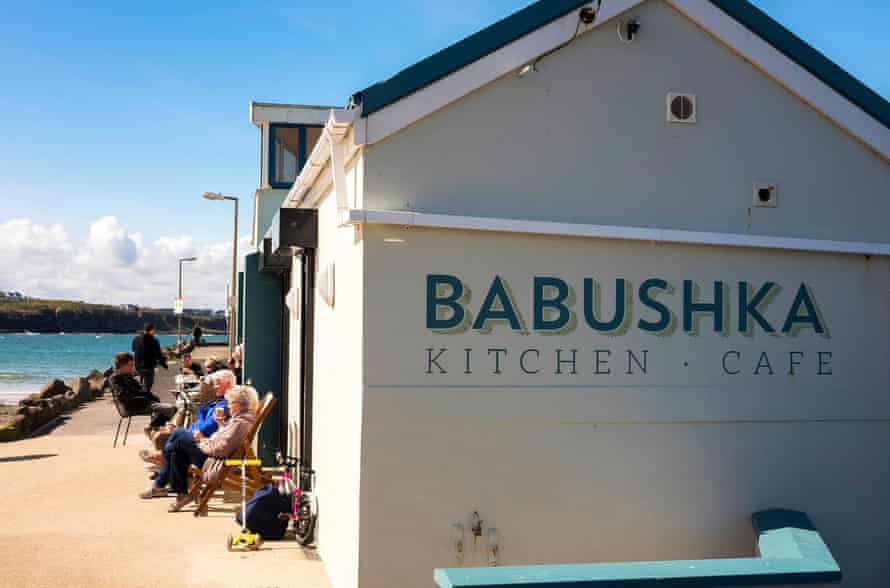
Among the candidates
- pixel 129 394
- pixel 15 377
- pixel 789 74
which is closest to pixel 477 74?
pixel 789 74

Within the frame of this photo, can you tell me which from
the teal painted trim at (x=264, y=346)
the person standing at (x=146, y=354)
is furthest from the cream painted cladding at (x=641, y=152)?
the person standing at (x=146, y=354)

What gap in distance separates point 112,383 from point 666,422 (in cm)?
776

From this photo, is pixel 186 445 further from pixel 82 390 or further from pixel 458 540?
pixel 82 390

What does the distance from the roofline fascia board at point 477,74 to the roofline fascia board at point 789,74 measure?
19.5 inches

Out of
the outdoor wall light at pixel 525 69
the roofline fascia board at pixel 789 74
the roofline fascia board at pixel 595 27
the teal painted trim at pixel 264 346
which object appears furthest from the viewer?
the teal painted trim at pixel 264 346

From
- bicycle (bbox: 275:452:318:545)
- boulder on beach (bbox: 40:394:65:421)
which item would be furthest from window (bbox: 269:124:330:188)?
bicycle (bbox: 275:452:318:545)

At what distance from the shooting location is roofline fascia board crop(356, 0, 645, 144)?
Answer: 602cm

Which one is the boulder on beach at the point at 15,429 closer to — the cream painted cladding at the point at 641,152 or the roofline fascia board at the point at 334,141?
the roofline fascia board at the point at 334,141

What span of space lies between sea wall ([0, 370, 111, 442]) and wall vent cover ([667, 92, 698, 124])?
36.9 ft

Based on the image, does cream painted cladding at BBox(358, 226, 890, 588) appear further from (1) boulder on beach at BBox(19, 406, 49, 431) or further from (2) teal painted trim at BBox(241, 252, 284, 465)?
(1) boulder on beach at BBox(19, 406, 49, 431)

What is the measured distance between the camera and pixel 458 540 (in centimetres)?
614

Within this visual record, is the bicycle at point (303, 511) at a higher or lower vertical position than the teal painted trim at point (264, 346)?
lower

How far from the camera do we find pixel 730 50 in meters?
6.85

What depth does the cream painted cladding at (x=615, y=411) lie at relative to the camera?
19.9 ft
